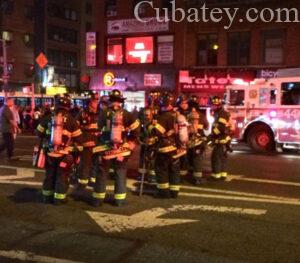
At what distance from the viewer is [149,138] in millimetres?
9578

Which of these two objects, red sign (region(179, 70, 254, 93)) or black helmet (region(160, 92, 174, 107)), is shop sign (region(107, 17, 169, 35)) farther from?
black helmet (region(160, 92, 174, 107))

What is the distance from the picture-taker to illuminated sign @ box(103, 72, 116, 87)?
35.0 m

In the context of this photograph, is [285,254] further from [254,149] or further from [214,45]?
[214,45]

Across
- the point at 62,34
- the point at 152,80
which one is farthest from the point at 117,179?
the point at 62,34

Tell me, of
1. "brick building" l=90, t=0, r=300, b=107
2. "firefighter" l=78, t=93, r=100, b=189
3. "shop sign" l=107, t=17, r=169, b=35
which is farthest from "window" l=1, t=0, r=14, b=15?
"firefighter" l=78, t=93, r=100, b=189

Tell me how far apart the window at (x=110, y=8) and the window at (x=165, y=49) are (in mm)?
3861

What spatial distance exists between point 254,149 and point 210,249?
517 inches

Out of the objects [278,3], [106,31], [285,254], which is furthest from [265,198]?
[106,31]

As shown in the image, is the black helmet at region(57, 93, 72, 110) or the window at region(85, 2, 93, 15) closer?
the black helmet at region(57, 93, 72, 110)

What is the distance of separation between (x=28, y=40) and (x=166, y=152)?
54.1m

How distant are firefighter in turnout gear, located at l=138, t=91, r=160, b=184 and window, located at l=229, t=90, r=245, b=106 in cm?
885

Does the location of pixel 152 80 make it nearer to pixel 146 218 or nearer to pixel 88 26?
pixel 146 218

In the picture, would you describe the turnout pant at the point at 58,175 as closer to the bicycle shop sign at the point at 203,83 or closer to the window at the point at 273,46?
the bicycle shop sign at the point at 203,83

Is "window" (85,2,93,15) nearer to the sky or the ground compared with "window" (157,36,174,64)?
nearer to the sky
